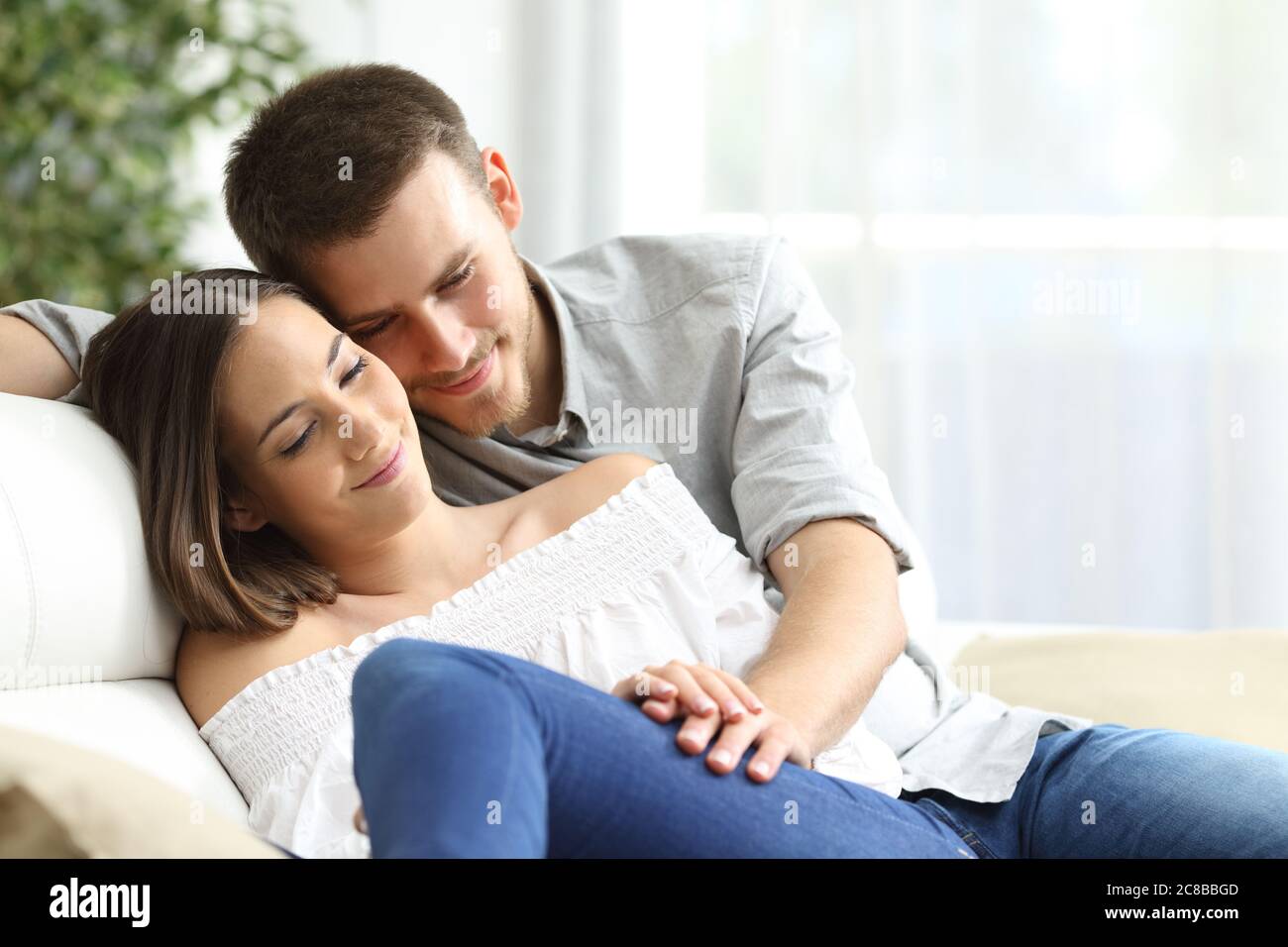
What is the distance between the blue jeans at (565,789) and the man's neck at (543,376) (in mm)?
654

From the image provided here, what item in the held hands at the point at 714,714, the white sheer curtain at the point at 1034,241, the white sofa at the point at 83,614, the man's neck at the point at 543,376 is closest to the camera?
the held hands at the point at 714,714

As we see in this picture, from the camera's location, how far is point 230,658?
42.4 inches

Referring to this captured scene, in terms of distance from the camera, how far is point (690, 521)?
120 centimetres

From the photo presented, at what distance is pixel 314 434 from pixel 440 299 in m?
0.24

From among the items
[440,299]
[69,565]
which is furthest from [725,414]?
[69,565]

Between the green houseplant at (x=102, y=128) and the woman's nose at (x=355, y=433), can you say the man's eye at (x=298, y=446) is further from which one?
the green houseplant at (x=102, y=128)

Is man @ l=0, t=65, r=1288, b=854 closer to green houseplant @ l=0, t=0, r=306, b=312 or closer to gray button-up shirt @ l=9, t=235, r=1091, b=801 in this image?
gray button-up shirt @ l=9, t=235, r=1091, b=801

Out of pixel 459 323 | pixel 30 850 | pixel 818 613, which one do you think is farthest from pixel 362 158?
pixel 30 850

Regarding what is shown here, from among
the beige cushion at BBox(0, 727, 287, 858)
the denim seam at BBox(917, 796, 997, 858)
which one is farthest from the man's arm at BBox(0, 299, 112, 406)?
the denim seam at BBox(917, 796, 997, 858)

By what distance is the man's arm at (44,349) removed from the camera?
1211 millimetres

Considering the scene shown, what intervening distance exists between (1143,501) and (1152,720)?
4.70 feet

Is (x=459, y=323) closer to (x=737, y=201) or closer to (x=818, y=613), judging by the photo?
(x=818, y=613)

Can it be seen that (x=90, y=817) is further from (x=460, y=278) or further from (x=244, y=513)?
(x=460, y=278)

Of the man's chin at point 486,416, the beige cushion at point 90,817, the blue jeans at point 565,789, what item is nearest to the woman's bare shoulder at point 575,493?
the man's chin at point 486,416
